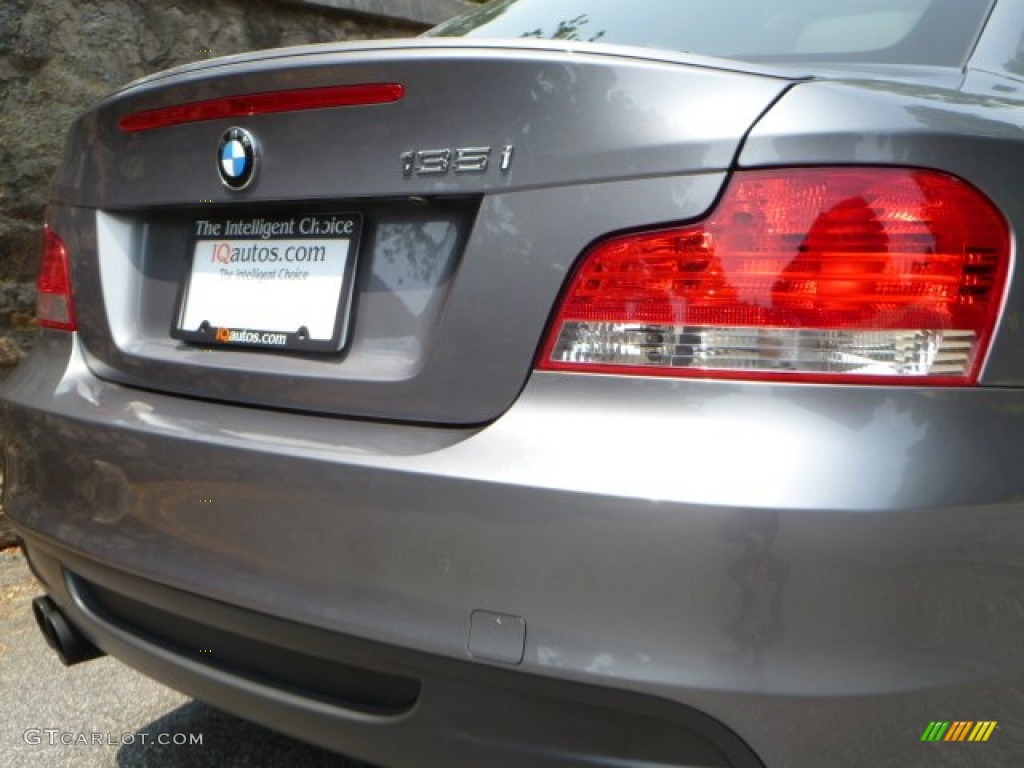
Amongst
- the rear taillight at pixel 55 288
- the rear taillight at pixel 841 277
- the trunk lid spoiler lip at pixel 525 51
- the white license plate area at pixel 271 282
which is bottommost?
the rear taillight at pixel 55 288

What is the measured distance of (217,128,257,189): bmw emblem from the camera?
1.63 meters

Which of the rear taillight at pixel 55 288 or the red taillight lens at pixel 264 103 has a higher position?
the red taillight lens at pixel 264 103

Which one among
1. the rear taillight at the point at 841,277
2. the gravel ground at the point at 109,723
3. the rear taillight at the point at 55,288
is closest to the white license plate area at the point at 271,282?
the rear taillight at the point at 55,288

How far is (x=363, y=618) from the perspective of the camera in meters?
1.39

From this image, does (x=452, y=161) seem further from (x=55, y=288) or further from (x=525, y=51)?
(x=55, y=288)

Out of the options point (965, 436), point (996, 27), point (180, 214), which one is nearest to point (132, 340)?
point (180, 214)

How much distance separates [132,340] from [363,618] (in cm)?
78

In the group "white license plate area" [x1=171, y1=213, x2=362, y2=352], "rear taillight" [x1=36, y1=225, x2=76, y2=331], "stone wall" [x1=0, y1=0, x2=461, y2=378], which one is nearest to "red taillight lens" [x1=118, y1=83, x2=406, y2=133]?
"white license plate area" [x1=171, y1=213, x2=362, y2=352]

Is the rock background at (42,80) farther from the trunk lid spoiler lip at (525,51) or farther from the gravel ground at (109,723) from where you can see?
the trunk lid spoiler lip at (525,51)

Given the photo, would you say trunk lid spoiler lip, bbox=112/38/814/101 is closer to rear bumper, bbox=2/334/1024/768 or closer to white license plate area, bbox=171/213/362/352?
white license plate area, bbox=171/213/362/352

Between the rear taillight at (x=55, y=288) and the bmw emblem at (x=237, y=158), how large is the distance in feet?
1.60

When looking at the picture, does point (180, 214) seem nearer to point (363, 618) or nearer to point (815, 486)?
point (363, 618)

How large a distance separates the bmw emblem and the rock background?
2113 millimetres

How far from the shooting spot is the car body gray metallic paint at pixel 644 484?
1196mm
